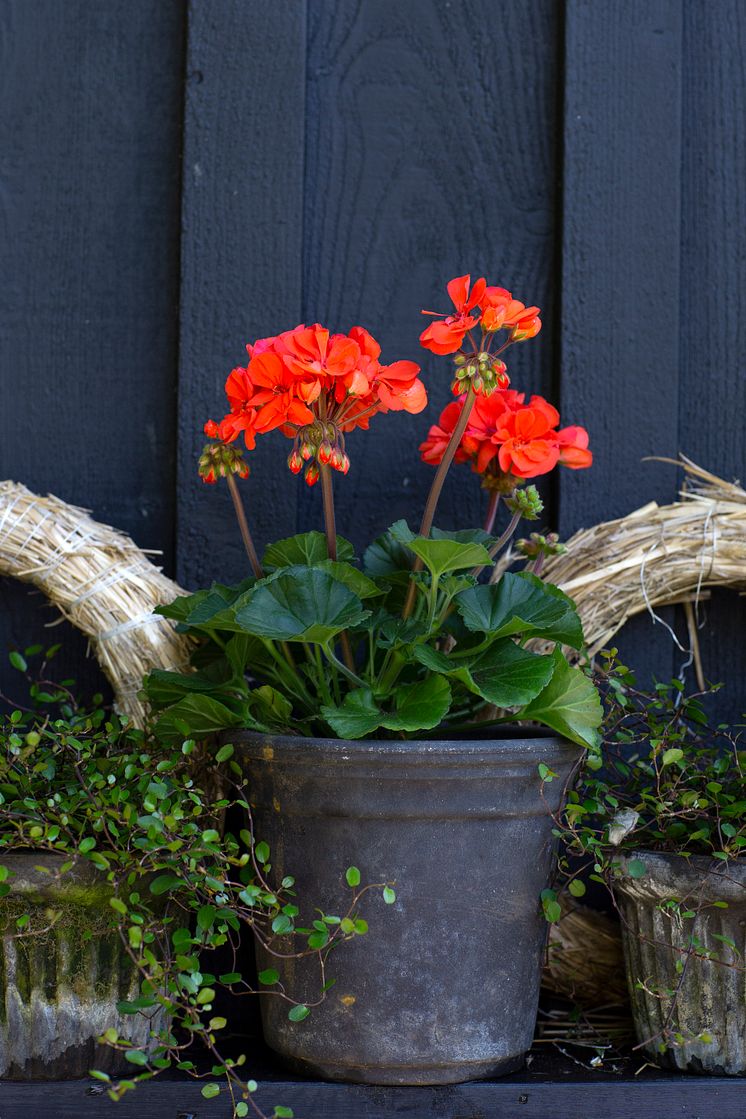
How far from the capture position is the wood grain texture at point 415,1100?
124cm

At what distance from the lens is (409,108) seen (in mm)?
A: 1801

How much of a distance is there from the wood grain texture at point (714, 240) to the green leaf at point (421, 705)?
780mm

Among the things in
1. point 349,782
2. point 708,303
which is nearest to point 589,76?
point 708,303

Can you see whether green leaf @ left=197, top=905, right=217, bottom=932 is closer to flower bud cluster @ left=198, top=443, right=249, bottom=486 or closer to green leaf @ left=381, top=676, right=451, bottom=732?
green leaf @ left=381, top=676, right=451, bottom=732

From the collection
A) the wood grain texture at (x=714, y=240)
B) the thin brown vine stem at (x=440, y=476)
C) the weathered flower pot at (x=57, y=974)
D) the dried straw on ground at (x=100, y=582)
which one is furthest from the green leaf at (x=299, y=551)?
the wood grain texture at (x=714, y=240)

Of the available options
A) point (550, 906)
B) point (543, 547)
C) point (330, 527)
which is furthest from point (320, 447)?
point (550, 906)

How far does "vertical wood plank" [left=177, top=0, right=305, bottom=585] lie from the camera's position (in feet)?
5.64

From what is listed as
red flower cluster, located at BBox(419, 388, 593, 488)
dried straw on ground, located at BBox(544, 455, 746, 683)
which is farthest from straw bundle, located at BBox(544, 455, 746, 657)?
red flower cluster, located at BBox(419, 388, 593, 488)

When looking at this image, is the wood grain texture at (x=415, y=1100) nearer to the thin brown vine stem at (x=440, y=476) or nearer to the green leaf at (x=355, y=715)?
the green leaf at (x=355, y=715)

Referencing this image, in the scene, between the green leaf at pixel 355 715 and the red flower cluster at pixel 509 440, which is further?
the red flower cluster at pixel 509 440

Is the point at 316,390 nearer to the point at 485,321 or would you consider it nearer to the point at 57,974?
the point at 485,321

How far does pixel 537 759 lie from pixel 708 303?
94 cm

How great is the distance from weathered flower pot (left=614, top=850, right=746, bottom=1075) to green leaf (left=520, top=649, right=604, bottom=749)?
179mm

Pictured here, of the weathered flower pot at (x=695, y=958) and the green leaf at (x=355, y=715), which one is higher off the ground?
the green leaf at (x=355, y=715)
